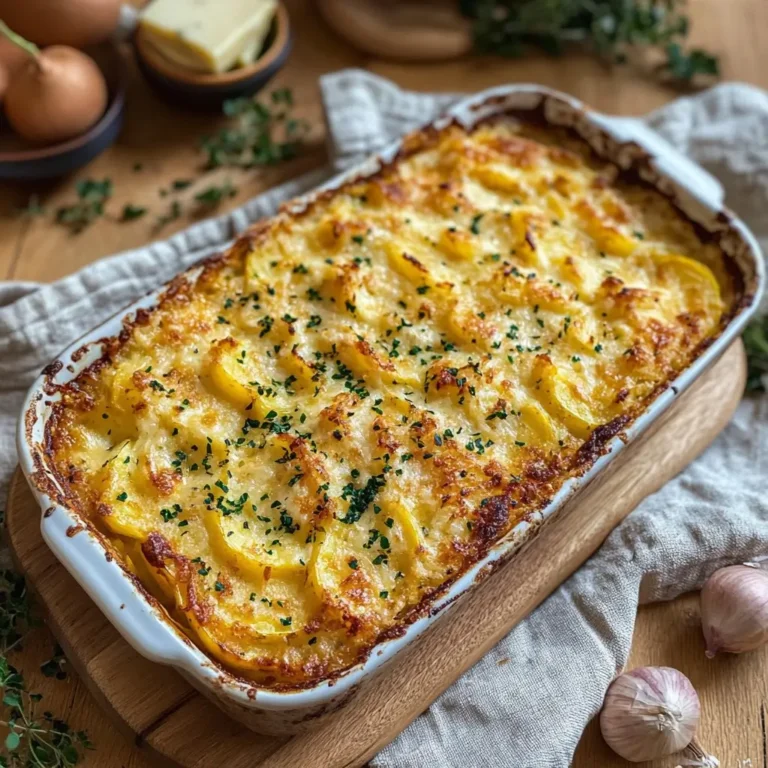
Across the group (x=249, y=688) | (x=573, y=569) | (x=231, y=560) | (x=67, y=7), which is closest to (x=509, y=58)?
(x=67, y=7)

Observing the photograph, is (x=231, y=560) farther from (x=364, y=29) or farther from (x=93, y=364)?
(x=364, y=29)

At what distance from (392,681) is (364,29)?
3150mm

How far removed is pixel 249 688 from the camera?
230 cm

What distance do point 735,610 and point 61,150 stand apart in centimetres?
303

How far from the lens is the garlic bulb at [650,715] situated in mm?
2643

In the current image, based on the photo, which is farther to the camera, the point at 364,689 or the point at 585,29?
the point at 585,29

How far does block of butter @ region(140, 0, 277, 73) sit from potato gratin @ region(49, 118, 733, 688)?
3.41 feet

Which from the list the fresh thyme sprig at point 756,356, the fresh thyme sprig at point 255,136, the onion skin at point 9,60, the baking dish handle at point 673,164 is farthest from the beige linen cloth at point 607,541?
the onion skin at point 9,60

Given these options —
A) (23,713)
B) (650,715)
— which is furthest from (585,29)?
(23,713)

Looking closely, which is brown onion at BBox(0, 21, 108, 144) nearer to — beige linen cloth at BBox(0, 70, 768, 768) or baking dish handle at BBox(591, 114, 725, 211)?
beige linen cloth at BBox(0, 70, 768, 768)

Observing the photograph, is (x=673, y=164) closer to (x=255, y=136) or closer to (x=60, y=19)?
(x=255, y=136)

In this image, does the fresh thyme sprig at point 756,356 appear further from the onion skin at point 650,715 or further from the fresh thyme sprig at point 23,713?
the fresh thyme sprig at point 23,713

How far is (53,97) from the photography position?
3.62 metres

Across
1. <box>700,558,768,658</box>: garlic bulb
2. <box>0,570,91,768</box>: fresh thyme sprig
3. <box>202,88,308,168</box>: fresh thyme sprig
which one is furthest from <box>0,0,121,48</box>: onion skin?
<box>700,558,768,658</box>: garlic bulb
